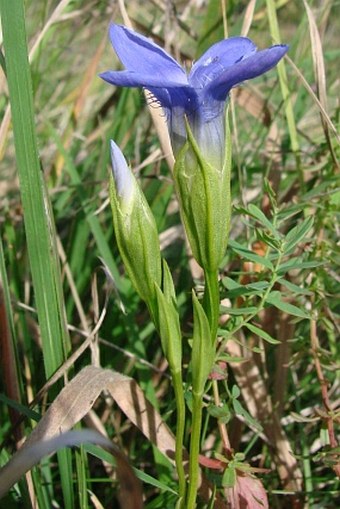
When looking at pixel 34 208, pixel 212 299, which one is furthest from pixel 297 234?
pixel 34 208

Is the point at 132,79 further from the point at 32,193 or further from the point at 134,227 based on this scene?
Answer: the point at 32,193

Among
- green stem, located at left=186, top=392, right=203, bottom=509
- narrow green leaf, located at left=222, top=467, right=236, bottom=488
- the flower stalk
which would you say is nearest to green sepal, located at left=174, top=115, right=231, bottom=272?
the flower stalk

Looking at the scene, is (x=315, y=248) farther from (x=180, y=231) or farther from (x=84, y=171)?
(x=84, y=171)

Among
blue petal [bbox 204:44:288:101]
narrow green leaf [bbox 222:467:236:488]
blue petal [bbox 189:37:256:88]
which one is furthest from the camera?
narrow green leaf [bbox 222:467:236:488]

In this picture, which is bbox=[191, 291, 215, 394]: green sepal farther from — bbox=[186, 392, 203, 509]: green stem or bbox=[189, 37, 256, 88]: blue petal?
bbox=[189, 37, 256, 88]: blue petal

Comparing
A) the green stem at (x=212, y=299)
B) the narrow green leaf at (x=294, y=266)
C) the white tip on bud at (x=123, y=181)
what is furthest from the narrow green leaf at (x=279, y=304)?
the white tip on bud at (x=123, y=181)

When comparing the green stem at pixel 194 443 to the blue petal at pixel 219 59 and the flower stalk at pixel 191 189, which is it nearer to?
the flower stalk at pixel 191 189
